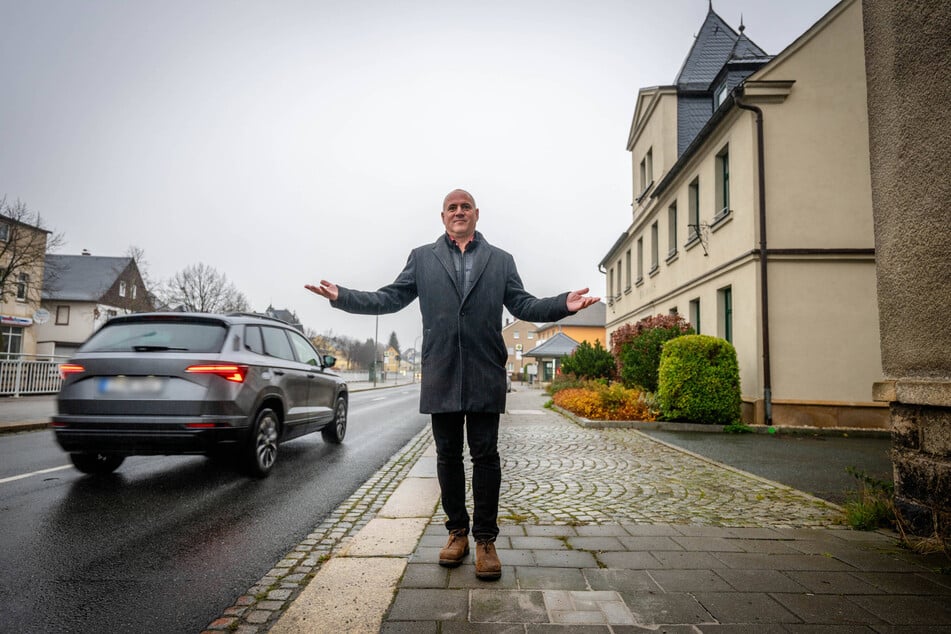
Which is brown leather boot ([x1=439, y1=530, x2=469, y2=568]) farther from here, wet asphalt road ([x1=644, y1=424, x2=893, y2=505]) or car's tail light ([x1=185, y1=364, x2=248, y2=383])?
wet asphalt road ([x1=644, y1=424, x2=893, y2=505])

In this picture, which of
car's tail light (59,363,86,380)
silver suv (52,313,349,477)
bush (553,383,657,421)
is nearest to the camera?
silver suv (52,313,349,477)

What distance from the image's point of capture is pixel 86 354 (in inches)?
207

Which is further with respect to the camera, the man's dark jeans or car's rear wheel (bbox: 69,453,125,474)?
car's rear wheel (bbox: 69,453,125,474)

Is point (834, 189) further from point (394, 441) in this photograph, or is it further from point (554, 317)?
point (554, 317)

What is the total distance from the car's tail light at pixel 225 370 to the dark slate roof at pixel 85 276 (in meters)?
53.3

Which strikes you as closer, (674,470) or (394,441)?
(674,470)

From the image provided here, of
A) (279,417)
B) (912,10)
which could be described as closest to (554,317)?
(912,10)

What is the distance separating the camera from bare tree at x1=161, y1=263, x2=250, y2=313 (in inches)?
1726

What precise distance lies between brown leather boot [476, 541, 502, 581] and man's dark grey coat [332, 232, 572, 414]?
712mm

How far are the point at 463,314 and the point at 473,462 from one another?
824 mm

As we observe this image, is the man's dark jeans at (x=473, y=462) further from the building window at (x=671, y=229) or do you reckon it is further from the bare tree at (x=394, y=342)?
the bare tree at (x=394, y=342)

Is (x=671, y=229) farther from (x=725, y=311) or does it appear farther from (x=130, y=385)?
(x=130, y=385)

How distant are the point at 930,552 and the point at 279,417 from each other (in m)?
5.78

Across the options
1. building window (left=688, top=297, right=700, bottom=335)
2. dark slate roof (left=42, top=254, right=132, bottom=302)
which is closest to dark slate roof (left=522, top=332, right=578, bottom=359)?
building window (left=688, top=297, right=700, bottom=335)
